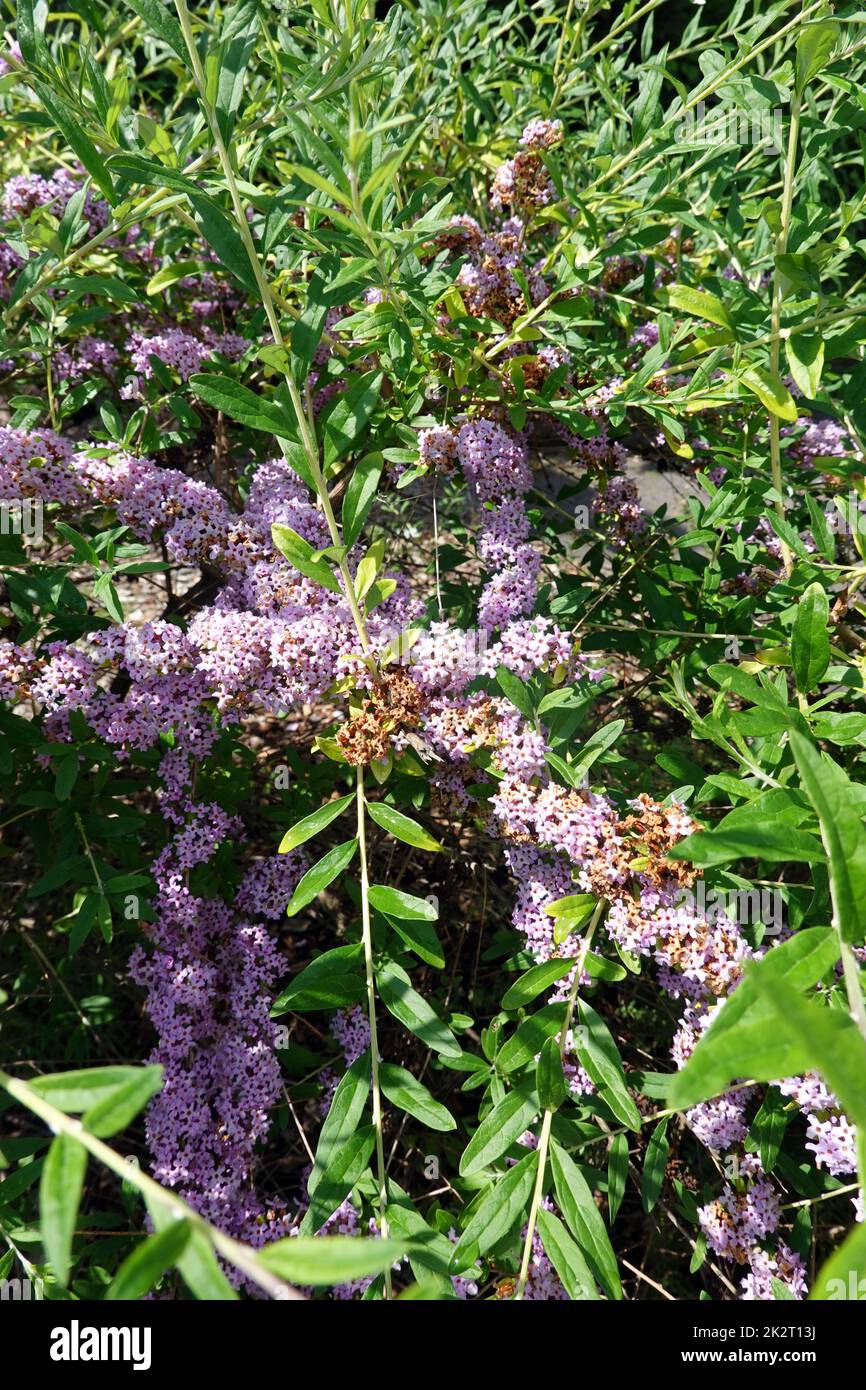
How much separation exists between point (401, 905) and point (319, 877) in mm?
159

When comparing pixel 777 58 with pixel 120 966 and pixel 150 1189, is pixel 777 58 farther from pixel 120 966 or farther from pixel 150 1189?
pixel 120 966

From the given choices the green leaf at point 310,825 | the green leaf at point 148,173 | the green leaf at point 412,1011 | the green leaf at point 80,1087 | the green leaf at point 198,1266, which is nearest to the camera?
the green leaf at point 198,1266

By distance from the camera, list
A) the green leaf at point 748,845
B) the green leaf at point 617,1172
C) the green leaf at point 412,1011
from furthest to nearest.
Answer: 1. the green leaf at point 617,1172
2. the green leaf at point 412,1011
3. the green leaf at point 748,845

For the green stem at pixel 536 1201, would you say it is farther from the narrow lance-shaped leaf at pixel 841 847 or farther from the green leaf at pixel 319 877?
the narrow lance-shaped leaf at pixel 841 847

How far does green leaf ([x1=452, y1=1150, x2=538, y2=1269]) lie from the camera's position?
4.72 feet

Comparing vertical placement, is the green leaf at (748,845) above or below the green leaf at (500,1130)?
above

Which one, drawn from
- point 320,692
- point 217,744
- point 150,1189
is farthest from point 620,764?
point 150,1189

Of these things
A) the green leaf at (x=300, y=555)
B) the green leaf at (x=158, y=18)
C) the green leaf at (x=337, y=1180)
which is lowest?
the green leaf at (x=337, y=1180)

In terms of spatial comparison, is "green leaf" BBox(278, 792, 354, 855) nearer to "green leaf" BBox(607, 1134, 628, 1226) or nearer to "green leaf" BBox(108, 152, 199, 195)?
"green leaf" BBox(607, 1134, 628, 1226)

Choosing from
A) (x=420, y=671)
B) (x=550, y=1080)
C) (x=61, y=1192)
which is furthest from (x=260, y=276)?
(x=550, y=1080)

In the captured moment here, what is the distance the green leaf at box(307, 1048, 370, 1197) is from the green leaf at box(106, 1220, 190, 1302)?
72 centimetres

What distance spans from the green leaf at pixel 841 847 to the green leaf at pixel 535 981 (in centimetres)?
74

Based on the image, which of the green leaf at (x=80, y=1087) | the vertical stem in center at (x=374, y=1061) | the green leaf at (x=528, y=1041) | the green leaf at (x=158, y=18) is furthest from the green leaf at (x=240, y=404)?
the green leaf at (x=528, y=1041)

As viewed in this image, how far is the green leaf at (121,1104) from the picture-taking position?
2.91 feet
